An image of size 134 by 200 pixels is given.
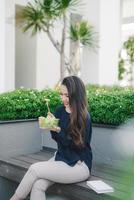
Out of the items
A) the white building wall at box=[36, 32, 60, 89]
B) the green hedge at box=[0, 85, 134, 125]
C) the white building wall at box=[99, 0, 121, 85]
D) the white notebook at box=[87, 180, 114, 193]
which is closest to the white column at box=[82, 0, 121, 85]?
the white building wall at box=[99, 0, 121, 85]

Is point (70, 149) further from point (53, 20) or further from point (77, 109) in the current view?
point (53, 20)

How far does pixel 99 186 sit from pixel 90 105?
3.86ft

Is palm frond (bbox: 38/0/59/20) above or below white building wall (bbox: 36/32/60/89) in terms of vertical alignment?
above

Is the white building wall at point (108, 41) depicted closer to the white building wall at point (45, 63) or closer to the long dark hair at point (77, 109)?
the white building wall at point (45, 63)

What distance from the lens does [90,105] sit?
11.0 feet

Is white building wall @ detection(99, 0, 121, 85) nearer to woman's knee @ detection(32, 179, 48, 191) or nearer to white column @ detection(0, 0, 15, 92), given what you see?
white column @ detection(0, 0, 15, 92)

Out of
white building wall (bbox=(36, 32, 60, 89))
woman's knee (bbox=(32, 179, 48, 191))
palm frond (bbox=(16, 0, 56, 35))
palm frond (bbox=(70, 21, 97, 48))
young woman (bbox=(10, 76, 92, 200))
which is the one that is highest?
palm frond (bbox=(16, 0, 56, 35))

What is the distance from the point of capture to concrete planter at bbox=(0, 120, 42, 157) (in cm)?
338

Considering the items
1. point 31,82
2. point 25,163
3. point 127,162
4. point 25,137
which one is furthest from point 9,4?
point 127,162

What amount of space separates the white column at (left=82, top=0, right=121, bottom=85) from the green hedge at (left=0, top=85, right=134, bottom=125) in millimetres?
4140

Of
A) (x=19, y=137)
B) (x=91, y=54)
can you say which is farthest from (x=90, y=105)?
(x=91, y=54)

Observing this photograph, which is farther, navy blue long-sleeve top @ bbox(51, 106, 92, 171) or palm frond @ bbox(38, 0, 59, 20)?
palm frond @ bbox(38, 0, 59, 20)

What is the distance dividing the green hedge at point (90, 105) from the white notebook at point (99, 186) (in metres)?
0.83

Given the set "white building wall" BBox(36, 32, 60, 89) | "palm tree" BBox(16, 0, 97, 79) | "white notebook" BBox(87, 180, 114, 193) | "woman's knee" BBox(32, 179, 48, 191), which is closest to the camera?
"white notebook" BBox(87, 180, 114, 193)
